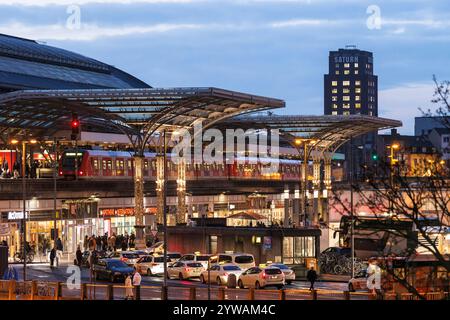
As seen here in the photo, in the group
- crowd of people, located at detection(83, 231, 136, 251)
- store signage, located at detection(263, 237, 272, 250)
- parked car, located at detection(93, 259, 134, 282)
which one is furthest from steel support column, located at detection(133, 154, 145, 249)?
parked car, located at detection(93, 259, 134, 282)

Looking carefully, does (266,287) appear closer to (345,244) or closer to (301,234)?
(301,234)

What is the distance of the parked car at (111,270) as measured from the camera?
56688mm

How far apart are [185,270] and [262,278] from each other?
7.63 m

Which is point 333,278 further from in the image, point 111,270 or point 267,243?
point 111,270

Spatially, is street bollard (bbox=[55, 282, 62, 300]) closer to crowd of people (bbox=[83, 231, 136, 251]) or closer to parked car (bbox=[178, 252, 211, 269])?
parked car (bbox=[178, 252, 211, 269])

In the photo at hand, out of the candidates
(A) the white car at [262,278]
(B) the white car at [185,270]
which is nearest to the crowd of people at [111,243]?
(B) the white car at [185,270]

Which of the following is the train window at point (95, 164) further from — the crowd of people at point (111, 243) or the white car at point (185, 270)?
the white car at point (185, 270)

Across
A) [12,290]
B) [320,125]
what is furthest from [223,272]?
[320,125]

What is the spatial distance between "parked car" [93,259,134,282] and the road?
616 mm

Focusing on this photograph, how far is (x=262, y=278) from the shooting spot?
175 feet

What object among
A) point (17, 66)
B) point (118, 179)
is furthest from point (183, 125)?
point (17, 66)

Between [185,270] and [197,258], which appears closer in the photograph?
[185,270]

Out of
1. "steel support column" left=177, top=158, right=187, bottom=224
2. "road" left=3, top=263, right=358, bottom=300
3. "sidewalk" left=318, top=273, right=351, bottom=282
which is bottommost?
"sidewalk" left=318, top=273, right=351, bottom=282

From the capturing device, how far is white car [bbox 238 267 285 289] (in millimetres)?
53375
